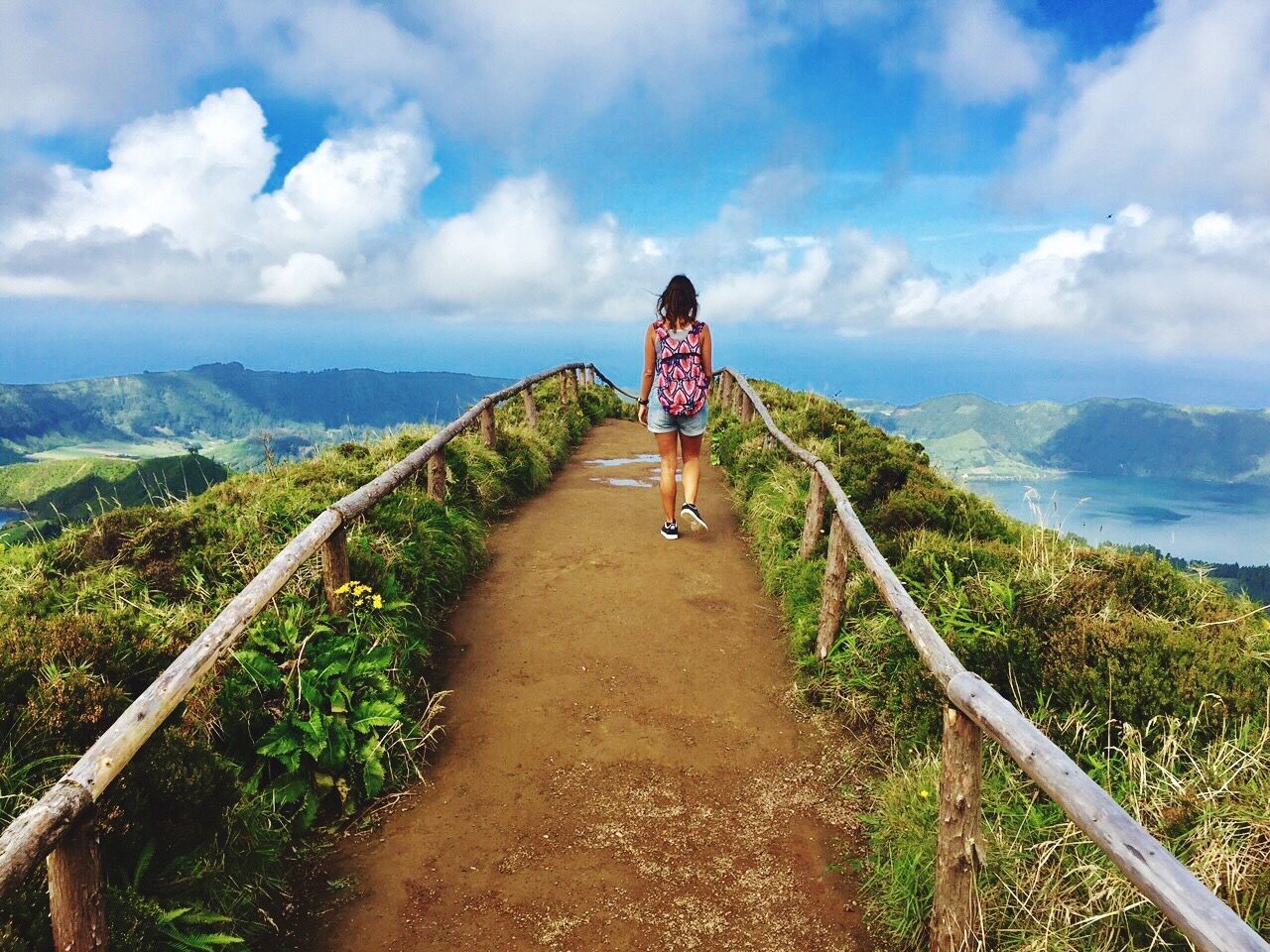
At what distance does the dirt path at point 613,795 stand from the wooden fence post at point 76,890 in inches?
46.5

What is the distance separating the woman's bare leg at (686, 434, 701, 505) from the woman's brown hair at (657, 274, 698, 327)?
1.31 m

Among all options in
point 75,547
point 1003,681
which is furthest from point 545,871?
point 75,547

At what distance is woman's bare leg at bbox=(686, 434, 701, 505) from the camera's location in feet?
26.6

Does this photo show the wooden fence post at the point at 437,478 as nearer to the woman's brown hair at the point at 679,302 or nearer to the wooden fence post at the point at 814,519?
the woman's brown hair at the point at 679,302

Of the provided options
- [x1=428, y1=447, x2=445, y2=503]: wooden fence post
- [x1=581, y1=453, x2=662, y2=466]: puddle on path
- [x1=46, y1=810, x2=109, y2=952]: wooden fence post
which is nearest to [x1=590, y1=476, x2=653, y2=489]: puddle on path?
[x1=581, y1=453, x2=662, y2=466]: puddle on path

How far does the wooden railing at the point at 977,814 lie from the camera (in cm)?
178

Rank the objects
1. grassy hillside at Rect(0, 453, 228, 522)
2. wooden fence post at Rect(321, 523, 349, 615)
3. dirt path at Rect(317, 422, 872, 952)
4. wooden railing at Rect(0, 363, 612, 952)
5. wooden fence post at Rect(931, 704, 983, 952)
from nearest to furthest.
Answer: wooden railing at Rect(0, 363, 612, 952) → wooden fence post at Rect(931, 704, 983, 952) → dirt path at Rect(317, 422, 872, 952) → wooden fence post at Rect(321, 523, 349, 615) → grassy hillside at Rect(0, 453, 228, 522)

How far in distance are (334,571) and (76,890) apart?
2720mm

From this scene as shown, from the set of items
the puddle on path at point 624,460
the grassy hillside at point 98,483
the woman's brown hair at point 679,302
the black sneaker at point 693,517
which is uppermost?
the woman's brown hair at point 679,302

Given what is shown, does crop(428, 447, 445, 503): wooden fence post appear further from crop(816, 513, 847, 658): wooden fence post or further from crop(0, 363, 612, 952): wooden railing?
crop(816, 513, 847, 658): wooden fence post

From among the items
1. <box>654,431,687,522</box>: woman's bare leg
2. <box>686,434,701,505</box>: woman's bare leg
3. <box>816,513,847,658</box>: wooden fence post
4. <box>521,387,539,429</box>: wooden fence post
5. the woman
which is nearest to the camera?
<box>816,513,847,658</box>: wooden fence post

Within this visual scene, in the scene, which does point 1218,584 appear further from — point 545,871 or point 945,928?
point 545,871

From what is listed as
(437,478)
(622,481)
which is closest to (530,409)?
(622,481)

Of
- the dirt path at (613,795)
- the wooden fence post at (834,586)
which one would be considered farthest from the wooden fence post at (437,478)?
the wooden fence post at (834,586)
